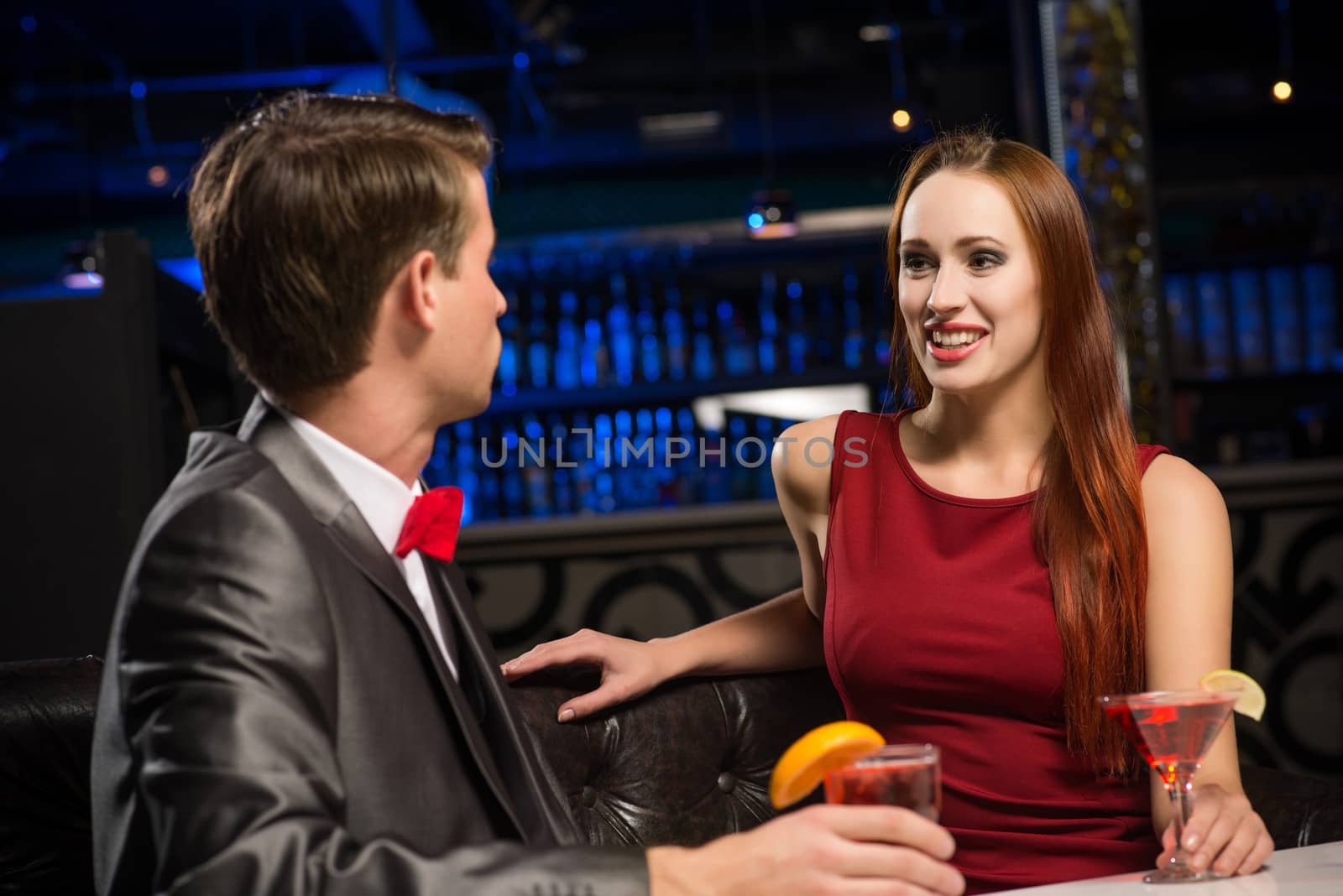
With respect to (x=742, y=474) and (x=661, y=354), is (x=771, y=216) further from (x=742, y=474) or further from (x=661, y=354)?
(x=742, y=474)

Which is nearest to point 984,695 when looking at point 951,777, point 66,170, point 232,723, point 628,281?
point 951,777

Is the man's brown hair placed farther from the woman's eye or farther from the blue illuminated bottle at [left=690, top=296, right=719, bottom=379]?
the blue illuminated bottle at [left=690, top=296, right=719, bottom=379]

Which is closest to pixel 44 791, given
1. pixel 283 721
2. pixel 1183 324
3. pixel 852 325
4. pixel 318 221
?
pixel 283 721

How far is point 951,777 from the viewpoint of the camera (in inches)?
66.9

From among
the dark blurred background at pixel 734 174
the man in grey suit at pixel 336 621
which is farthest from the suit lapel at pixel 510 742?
the dark blurred background at pixel 734 174

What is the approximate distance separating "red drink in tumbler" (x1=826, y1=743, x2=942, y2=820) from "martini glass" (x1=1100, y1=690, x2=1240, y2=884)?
0.34m

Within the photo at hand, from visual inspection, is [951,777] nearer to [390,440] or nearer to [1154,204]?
[390,440]

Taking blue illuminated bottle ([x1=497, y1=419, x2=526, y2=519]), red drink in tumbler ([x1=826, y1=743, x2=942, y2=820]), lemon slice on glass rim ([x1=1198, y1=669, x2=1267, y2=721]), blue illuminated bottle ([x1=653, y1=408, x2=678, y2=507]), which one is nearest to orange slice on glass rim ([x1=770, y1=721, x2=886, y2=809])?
red drink in tumbler ([x1=826, y1=743, x2=942, y2=820])

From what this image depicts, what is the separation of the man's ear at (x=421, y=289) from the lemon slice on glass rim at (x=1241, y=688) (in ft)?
2.60

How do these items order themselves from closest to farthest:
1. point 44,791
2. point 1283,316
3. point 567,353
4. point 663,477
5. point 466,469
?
point 44,791 → point 663,477 → point 466,469 → point 567,353 → point 1283,316

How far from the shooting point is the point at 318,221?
43.4 inches

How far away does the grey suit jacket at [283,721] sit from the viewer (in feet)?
3.06

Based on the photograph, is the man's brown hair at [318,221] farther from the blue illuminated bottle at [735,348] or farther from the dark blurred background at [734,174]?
the blue illuminated bottle at [735,348]

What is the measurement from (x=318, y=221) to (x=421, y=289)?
0.10m
